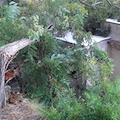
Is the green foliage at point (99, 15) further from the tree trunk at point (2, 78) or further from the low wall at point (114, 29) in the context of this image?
the tree trunk at point (2, 78)

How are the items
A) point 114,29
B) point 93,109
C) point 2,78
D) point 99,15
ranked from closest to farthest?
point 93,109
point 2,78
point 99,15
point 114,29

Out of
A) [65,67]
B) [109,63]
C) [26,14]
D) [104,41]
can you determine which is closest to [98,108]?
[65,67]

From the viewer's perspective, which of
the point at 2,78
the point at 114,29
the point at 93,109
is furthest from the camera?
the point at 114,29

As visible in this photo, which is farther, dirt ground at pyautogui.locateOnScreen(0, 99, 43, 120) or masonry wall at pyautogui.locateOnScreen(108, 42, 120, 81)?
masonry wall at pyautogui.locateOnScreen(108, 42, 120, 81)

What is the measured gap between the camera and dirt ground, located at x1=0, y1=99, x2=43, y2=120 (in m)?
4.29

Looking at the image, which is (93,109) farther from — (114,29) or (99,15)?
(114,29)

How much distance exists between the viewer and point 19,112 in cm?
450

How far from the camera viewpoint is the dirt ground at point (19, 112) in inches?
169

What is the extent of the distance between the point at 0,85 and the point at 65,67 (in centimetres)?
169

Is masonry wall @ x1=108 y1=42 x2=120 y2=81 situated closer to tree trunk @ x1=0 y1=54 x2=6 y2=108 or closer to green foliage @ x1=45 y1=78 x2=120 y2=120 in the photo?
tree trunk @ x1=0 y1=54 x2=6 y2=108

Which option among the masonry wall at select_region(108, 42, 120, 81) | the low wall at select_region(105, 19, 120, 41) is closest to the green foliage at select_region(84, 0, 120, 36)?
the low wall at select_region(105, 19, 120, 41)

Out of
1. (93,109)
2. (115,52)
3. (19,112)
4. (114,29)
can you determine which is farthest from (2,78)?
(114,29)

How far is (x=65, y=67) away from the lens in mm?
5055

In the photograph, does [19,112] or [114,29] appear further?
[114,29]
